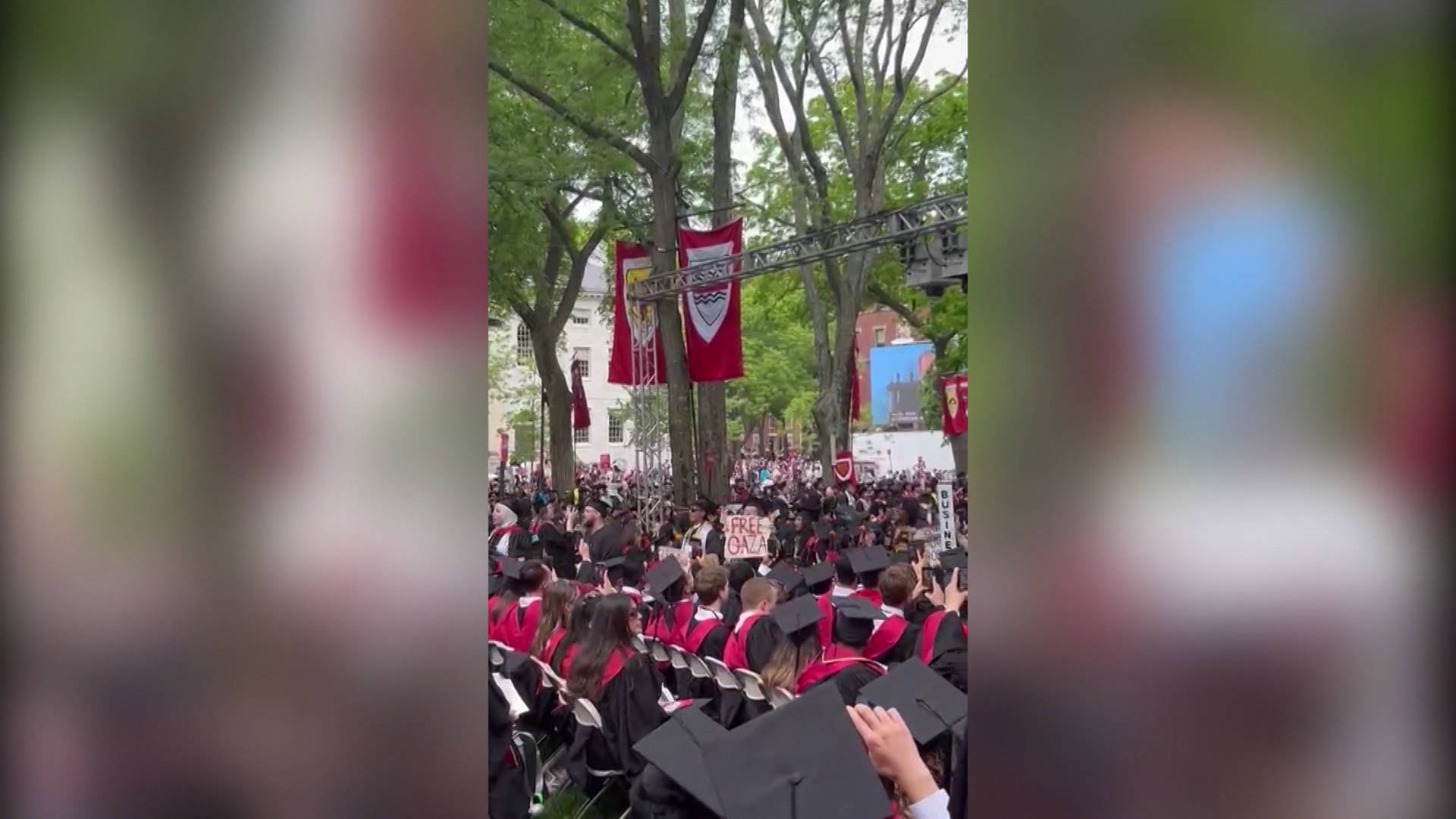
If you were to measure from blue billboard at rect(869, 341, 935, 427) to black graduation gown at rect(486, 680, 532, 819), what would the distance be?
123 feet

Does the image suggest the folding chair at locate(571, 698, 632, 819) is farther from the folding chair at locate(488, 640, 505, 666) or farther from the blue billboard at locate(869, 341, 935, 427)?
the blue billboard at locate(869, 341, 935, 427)

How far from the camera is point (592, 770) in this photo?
18.4ft

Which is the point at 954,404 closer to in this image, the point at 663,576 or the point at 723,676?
the point at 663,576

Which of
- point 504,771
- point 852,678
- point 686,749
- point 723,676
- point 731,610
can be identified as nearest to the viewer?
point 686,749

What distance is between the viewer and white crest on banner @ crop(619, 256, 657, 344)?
1491 cm

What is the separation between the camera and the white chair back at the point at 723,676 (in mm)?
5746

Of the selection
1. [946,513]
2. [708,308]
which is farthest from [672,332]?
[946,513]

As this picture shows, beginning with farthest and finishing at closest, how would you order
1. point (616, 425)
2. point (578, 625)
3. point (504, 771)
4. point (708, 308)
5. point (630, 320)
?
point (616, 425), point (630, 320), point (708, 308), point (578, 625), point (504, 771)

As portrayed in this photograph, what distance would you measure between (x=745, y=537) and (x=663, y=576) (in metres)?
2.10

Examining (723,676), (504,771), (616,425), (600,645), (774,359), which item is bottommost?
(504,771)

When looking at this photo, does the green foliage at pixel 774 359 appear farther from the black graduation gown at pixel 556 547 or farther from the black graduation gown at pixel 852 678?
the black graduation gown at pixel 852 678
